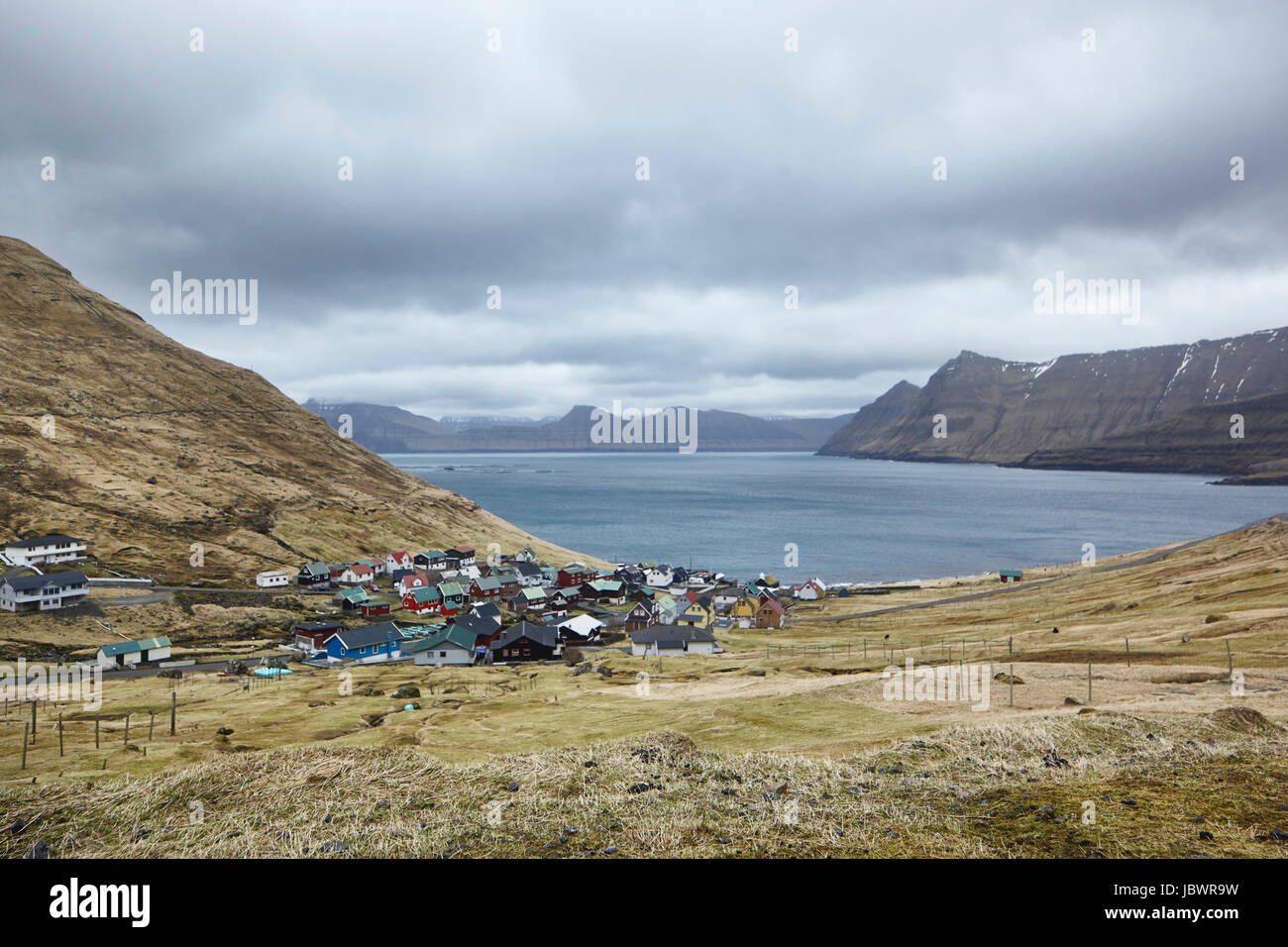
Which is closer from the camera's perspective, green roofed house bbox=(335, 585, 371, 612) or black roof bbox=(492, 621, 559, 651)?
black roof bbox=(492, 621, 559, 651)

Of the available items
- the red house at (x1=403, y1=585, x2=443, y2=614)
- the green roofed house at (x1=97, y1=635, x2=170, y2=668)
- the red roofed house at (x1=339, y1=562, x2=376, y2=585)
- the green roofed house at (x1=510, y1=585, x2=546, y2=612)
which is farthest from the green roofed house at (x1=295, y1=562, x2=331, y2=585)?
the green roofed house at (x1=97, y1=635, x2=170, y2=668)

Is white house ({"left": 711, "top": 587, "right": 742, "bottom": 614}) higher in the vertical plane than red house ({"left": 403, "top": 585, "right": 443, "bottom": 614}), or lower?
lower

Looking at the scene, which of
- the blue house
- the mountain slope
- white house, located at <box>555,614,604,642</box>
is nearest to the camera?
the blue house

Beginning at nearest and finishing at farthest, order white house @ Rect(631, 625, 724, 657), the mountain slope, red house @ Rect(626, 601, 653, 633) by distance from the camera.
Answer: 1. white house @ Rect(631, 625, 724, 657)
2. red house @ Rect(626, 601, 653, 633)
3. the mountain slope

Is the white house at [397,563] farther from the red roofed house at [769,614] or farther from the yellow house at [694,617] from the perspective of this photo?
the red roofed house at [769,614]

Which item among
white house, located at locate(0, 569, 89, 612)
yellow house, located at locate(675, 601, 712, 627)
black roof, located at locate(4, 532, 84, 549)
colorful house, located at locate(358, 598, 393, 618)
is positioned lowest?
yellow house, located at locate(675, 601, 712, 627)

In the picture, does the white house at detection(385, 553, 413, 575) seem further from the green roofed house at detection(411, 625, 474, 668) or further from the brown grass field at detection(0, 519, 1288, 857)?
the brown grass field at detection(0, 519, 1288, 857)

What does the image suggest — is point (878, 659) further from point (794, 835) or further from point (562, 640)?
point (794, 835)

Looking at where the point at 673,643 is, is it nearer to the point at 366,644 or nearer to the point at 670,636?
the point at 670,636

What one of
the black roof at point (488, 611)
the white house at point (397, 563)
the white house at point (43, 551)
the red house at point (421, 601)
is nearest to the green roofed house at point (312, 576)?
the white house at point (397, 563)

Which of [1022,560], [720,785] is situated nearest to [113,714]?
[720,785]
